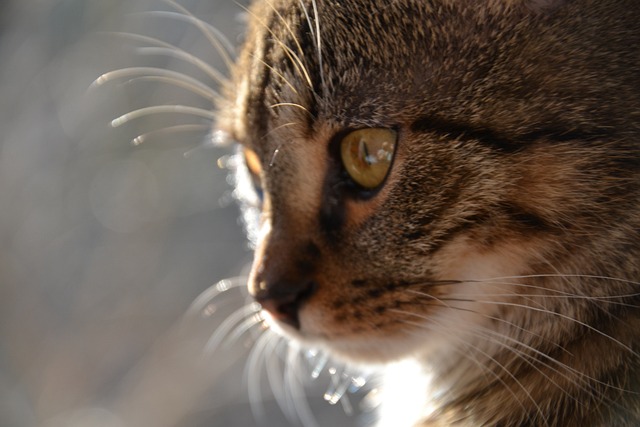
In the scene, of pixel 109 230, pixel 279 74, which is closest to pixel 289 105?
pixel 279 74

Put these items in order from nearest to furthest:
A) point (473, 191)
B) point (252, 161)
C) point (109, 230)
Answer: point (473, 191), point (252, 161), point (109, 230)

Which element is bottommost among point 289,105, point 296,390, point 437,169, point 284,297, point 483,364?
point 296,390

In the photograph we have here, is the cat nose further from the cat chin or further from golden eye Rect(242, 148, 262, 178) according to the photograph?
golden eye Rect(242, 148, 262, 178)

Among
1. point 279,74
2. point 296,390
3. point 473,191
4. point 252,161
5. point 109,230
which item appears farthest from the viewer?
point 109,230

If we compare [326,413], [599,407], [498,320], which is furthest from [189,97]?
[599,407]

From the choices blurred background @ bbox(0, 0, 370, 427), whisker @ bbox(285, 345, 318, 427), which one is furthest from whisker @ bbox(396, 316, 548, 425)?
blurred background @ bbox(0, 0, 370, 427)

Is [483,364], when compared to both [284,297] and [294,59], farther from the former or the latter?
[294,59]

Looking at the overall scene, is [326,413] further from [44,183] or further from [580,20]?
[580,20]
